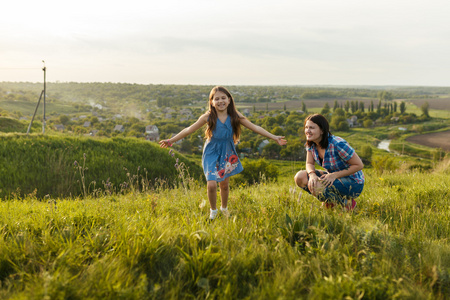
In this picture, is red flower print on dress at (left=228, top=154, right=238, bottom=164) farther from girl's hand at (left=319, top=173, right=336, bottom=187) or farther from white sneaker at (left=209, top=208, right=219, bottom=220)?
girl's hand at (left=319, top=173, right=336, bottom=187)

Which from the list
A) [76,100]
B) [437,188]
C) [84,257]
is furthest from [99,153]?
[76,100]

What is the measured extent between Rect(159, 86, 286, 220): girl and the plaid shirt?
619mm

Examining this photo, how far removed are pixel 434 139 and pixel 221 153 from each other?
4926 inches

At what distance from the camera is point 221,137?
12.9ft

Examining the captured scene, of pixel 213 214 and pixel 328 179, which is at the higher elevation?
pixel 328 179

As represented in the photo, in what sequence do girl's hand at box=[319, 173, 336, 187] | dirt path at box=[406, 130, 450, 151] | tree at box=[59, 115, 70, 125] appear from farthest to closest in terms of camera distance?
tree at box=[59, 115, 70, 125], dirt path at box=[406, 130, 450, 151], girl's hand at box=[319, 173, 336, 187]

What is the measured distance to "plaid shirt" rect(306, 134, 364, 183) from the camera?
11.3 feet

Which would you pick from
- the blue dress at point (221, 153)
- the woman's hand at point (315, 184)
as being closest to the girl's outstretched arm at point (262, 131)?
the blue dress at point (221, 153)

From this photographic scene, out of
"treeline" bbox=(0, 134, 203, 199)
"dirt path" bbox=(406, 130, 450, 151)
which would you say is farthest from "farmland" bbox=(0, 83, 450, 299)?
"dirt path" bbox=(406, 130, 450, 151)

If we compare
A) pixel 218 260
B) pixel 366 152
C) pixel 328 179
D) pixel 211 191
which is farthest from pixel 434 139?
pixel 218 260

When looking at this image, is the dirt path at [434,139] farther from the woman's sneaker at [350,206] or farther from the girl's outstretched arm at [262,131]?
the girl's outstretched arm at [262,131]

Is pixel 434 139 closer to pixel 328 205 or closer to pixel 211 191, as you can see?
pixel 328 205

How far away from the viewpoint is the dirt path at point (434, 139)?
9049cm

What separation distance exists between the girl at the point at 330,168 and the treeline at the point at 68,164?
19.3ft
